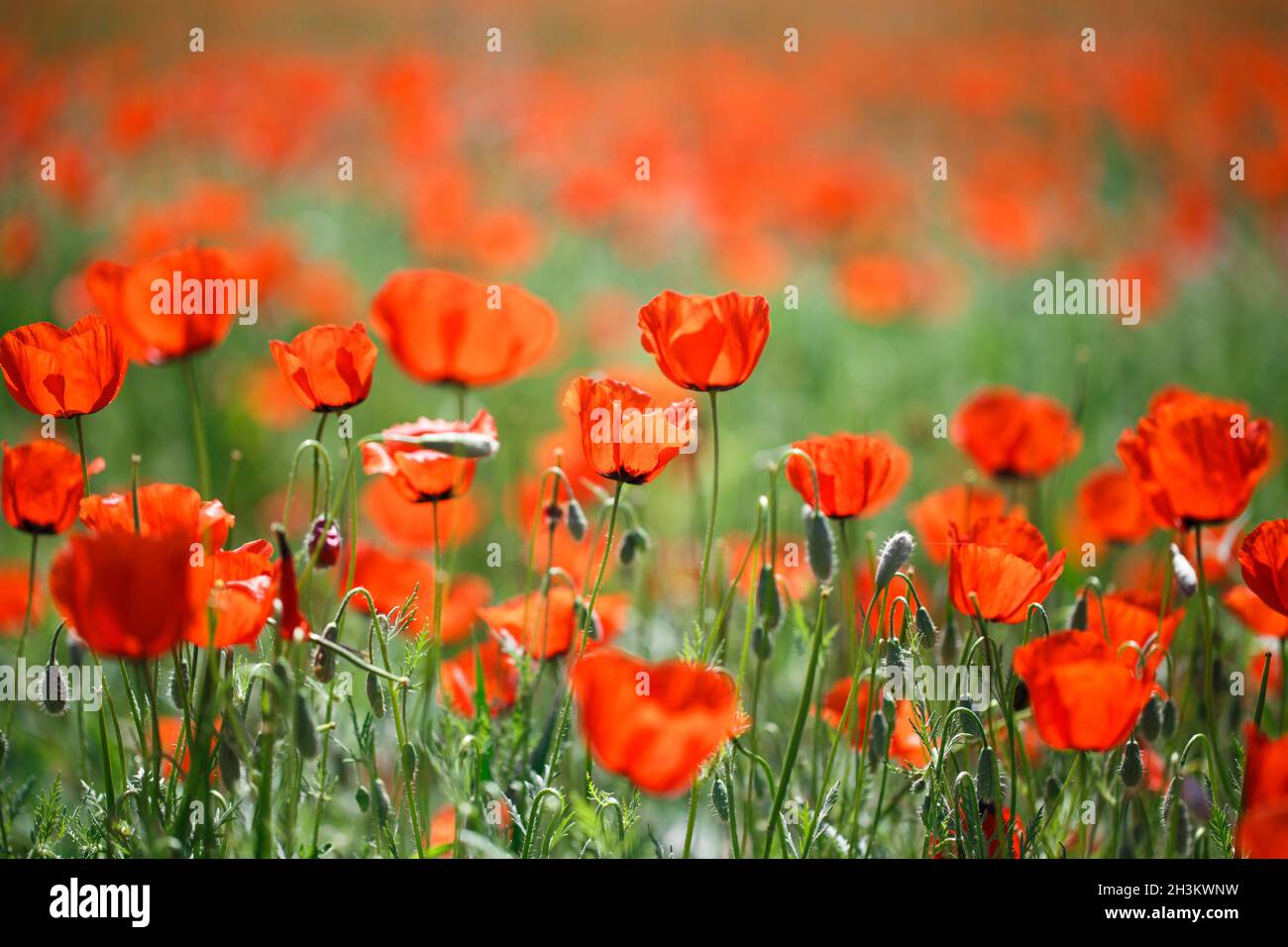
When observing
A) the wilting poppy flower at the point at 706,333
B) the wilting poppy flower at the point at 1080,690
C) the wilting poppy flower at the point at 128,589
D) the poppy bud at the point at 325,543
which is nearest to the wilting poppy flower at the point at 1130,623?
the wilting poppy flower at the point at 1080,690

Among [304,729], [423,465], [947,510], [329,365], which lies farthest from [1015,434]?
[304,729]

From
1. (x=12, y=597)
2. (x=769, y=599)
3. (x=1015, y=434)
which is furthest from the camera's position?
(x=12, y=597)

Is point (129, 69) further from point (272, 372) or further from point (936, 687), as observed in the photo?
point (936, 687)

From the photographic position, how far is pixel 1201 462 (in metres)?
1.32

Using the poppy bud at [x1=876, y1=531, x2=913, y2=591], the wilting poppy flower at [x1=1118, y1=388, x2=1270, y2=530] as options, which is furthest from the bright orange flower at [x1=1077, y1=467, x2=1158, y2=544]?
the poppy bud at [x1=876, y1=531, x2=913, y2=591]

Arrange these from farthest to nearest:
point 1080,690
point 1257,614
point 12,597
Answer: point 12,597 < point 1257,614 < point 1080,690

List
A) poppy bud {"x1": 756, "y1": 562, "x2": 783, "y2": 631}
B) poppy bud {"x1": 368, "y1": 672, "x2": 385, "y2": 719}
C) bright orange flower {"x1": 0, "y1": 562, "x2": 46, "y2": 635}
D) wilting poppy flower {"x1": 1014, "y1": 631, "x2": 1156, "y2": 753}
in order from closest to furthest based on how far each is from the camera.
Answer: wilting poppy flower {"x1": 1014, "y1": 631, "x2": 1156, "y2": 753}
poppy bud {"x1": 368, "y1": 672, "x2": 385, "y2": 719}
poppy bud {"x1": 756, "y1": 562, "x2": 783, "y2": 631}
bright orange flower {"x1": 0, "y1": 562, "x2": 46, "y2": 635}

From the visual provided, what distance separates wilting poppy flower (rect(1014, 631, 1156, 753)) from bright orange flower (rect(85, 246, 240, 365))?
1090 millimetres

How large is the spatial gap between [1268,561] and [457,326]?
103cm

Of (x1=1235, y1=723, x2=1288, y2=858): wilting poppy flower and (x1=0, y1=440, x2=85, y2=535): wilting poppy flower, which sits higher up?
(x1=0, y1=440, x2=85, y2=535): wilting poppy flower

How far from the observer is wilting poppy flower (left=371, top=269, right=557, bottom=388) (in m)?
1.59

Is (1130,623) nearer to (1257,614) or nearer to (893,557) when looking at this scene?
(1257,614)

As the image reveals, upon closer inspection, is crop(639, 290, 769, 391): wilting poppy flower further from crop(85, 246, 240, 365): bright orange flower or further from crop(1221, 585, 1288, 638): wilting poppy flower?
crop(1221, 585, 1288, 638): wilting poppy flower
